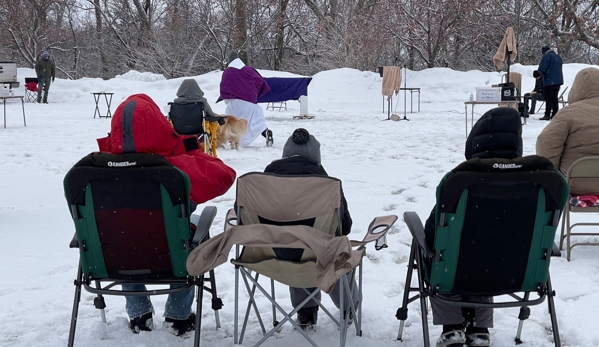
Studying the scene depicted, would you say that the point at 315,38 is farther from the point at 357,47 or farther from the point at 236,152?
the point at 236,152

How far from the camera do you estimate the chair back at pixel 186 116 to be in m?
8.05

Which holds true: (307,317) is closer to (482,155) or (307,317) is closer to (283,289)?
(283,289)

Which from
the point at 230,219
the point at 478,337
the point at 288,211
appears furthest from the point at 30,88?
the point at 478,337

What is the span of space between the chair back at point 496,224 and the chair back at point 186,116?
5.82 meters

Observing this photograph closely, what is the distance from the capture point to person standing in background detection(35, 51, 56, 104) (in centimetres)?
1973

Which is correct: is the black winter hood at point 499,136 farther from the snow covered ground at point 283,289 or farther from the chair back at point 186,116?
the chair back at point 186,116

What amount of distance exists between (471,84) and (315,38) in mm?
11171

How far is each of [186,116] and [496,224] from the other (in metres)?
5.98

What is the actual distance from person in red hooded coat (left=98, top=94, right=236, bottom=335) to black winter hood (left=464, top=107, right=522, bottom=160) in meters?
1.24

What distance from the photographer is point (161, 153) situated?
9.99 ft

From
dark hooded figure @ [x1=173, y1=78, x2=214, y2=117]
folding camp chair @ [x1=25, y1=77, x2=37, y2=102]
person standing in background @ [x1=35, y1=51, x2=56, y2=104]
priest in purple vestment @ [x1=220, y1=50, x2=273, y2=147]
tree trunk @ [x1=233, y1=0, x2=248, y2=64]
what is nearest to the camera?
dark hooded figure @ [x1=173, y1=78, x2=214, y2=117]

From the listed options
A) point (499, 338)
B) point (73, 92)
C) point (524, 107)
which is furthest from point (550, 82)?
point (73, 92)

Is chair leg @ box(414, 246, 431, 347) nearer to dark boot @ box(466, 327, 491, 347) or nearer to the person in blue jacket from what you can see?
dark boot @ box(466, 327, 491, 347)

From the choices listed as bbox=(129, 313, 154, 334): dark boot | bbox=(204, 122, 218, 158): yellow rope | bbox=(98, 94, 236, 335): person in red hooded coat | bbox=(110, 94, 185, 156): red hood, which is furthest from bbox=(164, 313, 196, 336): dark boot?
bbox=(204, 122, 218, 158): yellow rope
